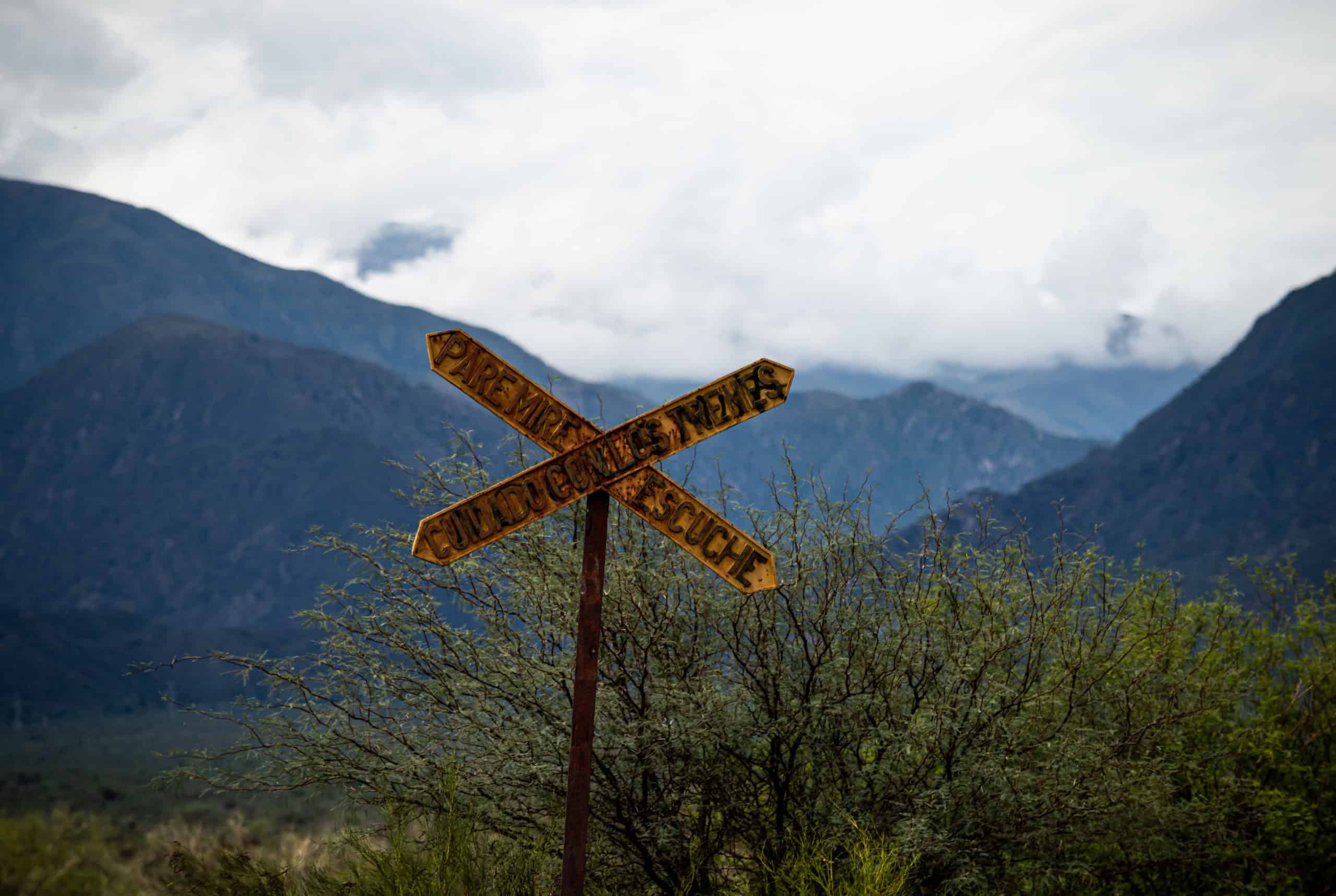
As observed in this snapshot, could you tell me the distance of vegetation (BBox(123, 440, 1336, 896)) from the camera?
8570 mm

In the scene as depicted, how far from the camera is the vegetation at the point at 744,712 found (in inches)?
337

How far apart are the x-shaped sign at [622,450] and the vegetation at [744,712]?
2665 millimetres

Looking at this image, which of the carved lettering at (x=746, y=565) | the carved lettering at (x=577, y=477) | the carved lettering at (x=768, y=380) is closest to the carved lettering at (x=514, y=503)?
the carved lettering at (x=577, y=477)

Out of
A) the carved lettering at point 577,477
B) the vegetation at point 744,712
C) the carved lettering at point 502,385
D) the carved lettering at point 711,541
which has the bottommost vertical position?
the vegetation at point 744,712

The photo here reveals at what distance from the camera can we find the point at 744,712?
28.7ft

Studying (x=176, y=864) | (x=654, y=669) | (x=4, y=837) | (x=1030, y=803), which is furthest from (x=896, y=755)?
(x=4, y=837)

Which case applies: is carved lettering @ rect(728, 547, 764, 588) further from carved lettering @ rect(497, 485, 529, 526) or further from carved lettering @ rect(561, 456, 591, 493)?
carved lettering @ rect(497, 485, 529, 526)

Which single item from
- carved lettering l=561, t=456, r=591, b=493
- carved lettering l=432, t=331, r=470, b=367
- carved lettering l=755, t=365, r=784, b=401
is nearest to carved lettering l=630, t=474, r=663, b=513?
carved lettering l=561, t=456, r=591, b=493

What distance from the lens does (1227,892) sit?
40.1ft

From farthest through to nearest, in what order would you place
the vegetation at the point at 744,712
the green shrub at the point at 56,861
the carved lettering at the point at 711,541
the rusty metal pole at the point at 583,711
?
the green shrub at the point at 56,861, the vegetation at the point at 744,712, the carved lettering at the point at 711,541, the rusty metal pole at the point at 583,711

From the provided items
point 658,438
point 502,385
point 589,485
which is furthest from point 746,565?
point 502,385

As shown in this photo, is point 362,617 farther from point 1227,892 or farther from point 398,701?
point 1227,892

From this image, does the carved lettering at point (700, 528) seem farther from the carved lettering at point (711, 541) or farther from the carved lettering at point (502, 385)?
the carved lettering at point (502, 385)

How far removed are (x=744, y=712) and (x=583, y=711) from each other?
3.21 m
